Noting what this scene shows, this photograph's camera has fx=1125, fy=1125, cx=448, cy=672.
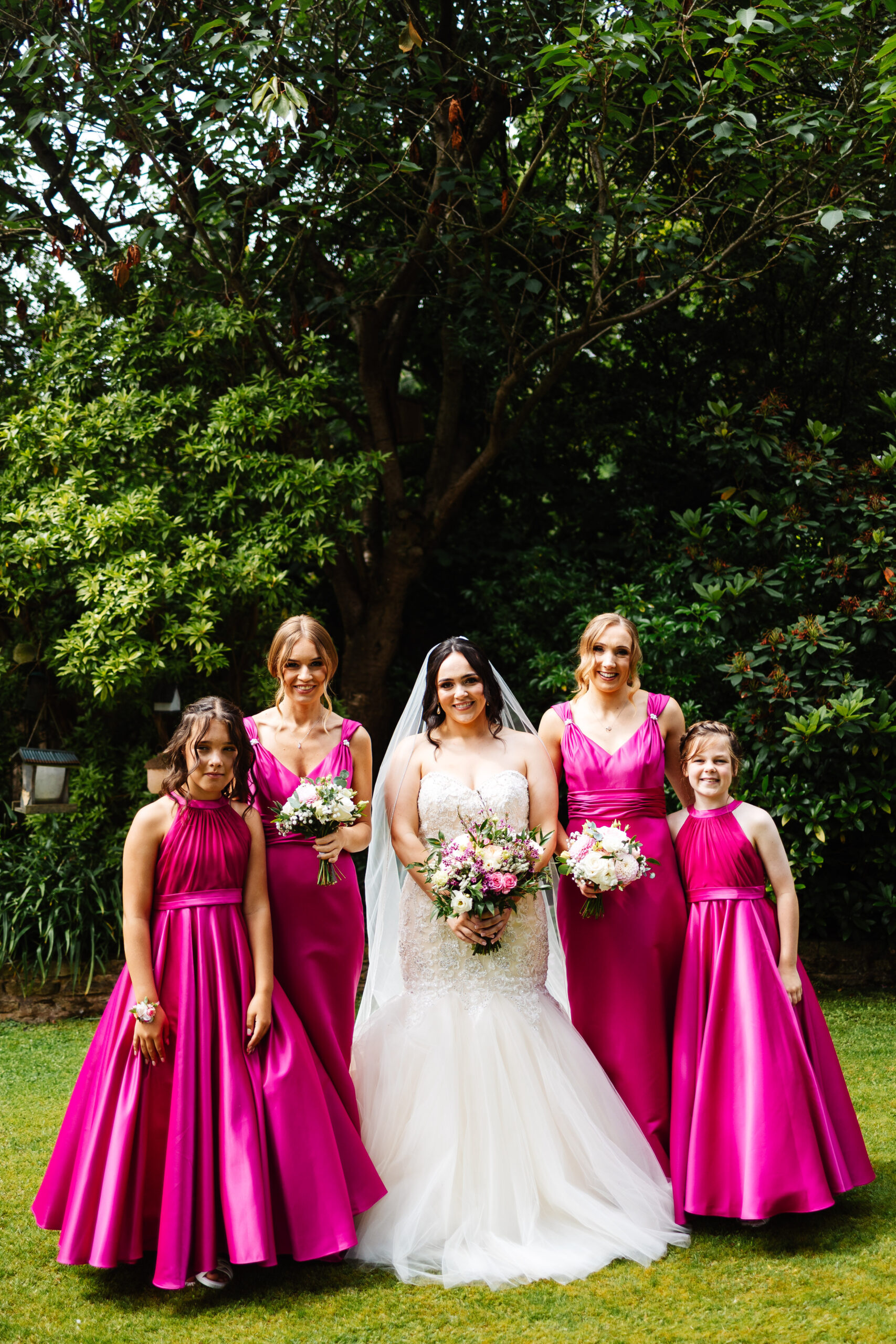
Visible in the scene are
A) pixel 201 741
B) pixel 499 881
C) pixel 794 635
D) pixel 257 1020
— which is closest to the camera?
pixel 257 1020

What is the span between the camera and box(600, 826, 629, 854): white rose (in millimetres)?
4238

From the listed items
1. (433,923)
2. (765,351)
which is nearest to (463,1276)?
(433,923)

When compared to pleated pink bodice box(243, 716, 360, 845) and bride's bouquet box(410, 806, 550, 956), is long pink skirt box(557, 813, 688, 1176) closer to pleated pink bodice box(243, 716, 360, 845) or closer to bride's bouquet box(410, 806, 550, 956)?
bride's bouquet box(410, 806, 550, 956)

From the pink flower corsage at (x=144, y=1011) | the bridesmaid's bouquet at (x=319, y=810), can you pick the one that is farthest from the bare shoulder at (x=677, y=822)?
the pink flower corsage at (x=144, y=1011)

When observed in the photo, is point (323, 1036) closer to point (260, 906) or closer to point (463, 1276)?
point (260, 906)

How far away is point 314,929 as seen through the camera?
4.33 m

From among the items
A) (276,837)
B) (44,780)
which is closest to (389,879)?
(276,837)

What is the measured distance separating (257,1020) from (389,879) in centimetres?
120

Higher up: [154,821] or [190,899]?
[154,821]

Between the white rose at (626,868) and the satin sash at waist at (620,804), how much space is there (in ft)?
1.28

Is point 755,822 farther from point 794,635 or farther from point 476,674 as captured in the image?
point 794,635

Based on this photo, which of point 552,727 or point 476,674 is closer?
point 476,674

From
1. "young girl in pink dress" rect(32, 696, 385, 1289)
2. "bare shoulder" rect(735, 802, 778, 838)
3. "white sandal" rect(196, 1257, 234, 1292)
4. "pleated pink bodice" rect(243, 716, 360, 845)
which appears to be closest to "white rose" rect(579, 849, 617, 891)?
"bare shoulder" rect(735, 802, 778, 838)

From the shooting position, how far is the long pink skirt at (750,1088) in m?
3.96
